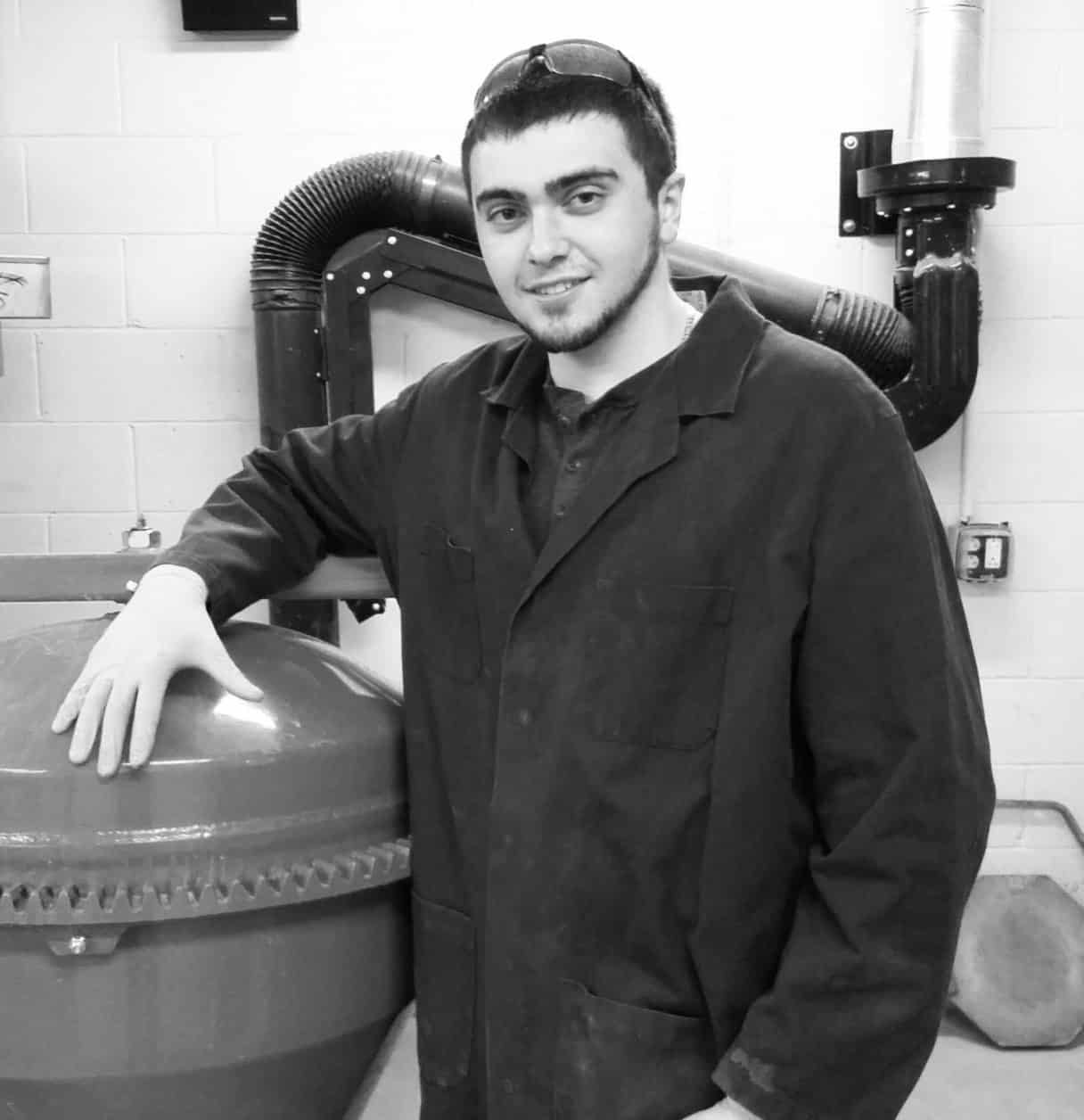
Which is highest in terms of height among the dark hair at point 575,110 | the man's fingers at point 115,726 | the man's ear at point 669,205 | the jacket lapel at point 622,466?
the dark hair at point 575,110

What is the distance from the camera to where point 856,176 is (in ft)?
7.58

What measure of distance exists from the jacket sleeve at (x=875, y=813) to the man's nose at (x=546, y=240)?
0.27 metres

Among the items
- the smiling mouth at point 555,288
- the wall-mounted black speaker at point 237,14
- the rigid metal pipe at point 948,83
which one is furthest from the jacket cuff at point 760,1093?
the wall-mounted black speaker at point 237,14

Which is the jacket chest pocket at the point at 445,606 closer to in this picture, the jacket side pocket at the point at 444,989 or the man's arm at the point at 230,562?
the man's arm at the point at 230,562

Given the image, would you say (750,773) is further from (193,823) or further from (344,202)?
(344,202)

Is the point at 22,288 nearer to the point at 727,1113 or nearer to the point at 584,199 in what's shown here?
the point at 584,199

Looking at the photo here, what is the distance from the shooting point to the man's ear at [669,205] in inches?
39.4

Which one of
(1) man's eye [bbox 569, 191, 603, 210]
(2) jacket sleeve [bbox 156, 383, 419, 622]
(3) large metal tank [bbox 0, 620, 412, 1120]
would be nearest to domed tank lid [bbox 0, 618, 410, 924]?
(3) large metal tank [bbox 0, 620, 412, 1120]

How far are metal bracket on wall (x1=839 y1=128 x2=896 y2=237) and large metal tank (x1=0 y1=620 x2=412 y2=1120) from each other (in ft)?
5.53

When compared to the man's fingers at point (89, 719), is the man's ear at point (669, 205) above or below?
above

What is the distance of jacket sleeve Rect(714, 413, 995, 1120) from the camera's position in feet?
2.80

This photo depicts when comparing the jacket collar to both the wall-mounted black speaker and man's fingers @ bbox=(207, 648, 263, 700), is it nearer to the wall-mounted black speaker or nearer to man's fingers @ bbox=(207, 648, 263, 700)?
man's fingers @ bbox=(207, 648, 263, 700)

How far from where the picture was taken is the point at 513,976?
95 cm

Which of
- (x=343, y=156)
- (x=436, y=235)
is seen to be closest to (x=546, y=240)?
(x=436, y=235)
